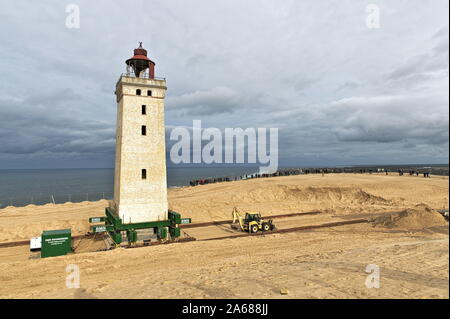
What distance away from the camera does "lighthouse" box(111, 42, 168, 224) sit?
18328 millimetres

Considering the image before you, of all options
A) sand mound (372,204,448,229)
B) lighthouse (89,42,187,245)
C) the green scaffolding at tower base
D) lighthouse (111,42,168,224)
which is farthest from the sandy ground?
lighthouse (111,42,168,224)

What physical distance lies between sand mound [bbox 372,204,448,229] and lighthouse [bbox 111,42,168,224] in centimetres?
1979

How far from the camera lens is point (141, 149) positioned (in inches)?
737

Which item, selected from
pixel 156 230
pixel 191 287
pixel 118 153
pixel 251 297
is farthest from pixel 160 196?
pixel 251 297

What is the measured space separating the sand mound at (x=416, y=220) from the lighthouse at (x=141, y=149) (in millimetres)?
19791

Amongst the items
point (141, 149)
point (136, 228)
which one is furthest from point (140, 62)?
point (136, 228)

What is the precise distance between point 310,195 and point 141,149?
29319mm
